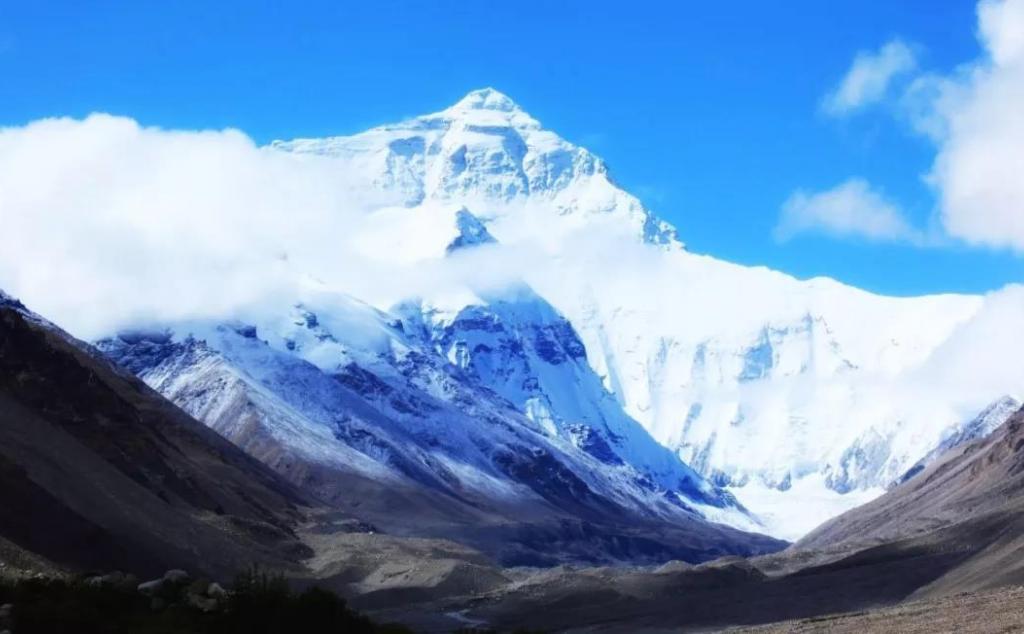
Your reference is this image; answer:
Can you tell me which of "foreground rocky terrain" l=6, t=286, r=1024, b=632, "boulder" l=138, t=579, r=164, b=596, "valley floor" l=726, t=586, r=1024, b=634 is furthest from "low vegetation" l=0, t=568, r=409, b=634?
"foreground rocky terrain" l=6, t=286, r=1024, b=632

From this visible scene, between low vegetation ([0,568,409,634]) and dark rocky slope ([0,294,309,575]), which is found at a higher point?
dark rocky slope ([0,294,309,575])

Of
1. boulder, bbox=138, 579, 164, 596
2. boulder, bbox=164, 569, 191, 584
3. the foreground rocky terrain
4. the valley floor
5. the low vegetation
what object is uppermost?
the foreground rocky terrain

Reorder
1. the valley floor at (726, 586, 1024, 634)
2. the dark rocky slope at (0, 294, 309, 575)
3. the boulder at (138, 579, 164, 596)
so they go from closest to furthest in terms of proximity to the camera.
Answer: the boulder at (138, 579, 164, 596)
the valley floor at (726, 586, 1024, 634)
the dark rocky slope at (0, 294, 309, 575)

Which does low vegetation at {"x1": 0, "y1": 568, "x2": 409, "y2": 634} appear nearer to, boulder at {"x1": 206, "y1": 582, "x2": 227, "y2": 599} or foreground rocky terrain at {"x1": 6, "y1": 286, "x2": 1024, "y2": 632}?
boulder at {"x1": 206, "y1": 582, "x2": 227, "y2": 599}

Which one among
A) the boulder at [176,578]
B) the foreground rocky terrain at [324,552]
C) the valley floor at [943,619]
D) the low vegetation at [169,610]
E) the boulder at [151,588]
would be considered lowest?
the low vegetation at [169,610]

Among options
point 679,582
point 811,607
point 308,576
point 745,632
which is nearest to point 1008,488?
point 679,582

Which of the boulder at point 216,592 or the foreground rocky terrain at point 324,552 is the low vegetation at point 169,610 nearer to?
the boulder at point 216,592

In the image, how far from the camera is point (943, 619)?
72.9 metres

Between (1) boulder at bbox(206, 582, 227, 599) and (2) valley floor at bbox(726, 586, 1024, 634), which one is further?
(2) valley floor at bbox(726, 586, 1024, 634)

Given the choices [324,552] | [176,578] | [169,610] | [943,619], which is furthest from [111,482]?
[169,610]

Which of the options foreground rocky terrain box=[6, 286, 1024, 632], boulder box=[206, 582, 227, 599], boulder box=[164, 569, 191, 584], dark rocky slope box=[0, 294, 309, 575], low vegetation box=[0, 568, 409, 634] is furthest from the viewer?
foreground rocky terrain box=[6, 286, 1024, 632]

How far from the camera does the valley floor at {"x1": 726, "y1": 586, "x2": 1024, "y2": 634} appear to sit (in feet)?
211

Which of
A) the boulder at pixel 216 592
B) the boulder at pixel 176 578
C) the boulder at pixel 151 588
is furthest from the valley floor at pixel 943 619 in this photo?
the boulder at pixel 151 588

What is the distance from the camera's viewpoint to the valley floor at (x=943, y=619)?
64250mm
